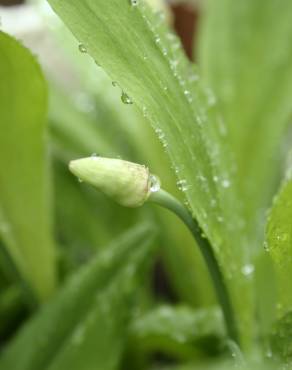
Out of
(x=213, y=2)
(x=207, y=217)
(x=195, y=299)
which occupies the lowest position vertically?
(x=195, y=299)

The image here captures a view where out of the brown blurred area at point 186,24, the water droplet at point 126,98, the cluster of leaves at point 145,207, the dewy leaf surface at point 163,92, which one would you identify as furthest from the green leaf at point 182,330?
the brown blurred area at point 186,24

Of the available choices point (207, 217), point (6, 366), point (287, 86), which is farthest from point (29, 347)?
point (287, 86)

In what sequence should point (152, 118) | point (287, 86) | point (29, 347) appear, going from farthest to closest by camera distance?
point (287, 86), point (29, 347), point (152, 118)

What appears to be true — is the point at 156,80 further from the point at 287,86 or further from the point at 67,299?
the point at 287,86

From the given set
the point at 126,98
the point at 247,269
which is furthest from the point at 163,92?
the point at 247,269

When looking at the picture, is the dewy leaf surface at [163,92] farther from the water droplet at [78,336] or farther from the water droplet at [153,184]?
the water droplet at [78,336]

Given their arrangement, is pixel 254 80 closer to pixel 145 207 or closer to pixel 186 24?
pixel 145 207
